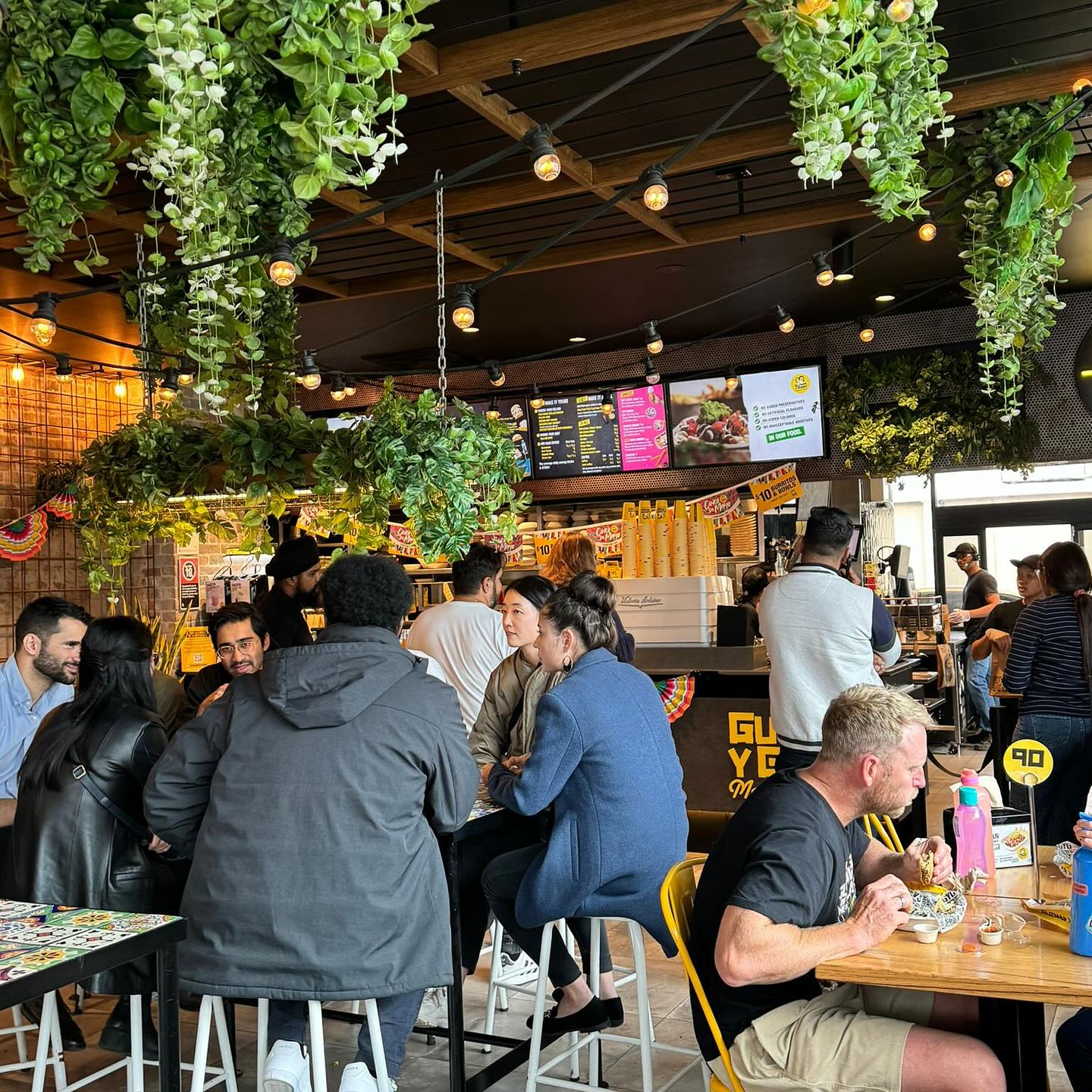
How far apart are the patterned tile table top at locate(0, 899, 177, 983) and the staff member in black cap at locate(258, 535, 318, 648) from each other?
2.55m

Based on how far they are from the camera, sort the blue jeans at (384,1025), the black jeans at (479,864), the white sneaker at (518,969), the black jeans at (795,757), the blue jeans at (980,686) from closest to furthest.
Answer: the blue jeans at (384,1025)
the black jeans at (479,864)
the white sneaker at (518,969)
the black jeans at (795,757)
the blue jeans at (980,686)

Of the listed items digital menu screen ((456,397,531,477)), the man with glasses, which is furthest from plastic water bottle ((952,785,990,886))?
digital menu screen ((456,397,531,477))

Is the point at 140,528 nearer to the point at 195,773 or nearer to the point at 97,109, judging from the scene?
the point at 195,773

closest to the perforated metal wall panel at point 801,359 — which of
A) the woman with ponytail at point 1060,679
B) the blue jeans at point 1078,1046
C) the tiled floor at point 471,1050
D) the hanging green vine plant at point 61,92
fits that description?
the woman with ponytail at point 1060,679

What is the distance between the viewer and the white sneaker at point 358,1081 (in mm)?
2795

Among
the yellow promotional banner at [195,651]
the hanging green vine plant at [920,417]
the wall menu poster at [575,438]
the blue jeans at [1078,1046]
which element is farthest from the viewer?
the wall menu poster at [575,438]

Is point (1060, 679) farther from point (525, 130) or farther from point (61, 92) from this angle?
point (61, 92)

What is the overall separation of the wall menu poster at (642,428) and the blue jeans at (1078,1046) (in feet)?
24.1

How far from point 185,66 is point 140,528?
3999 mm

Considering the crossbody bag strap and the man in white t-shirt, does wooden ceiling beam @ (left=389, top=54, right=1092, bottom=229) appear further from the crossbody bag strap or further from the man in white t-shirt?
the crossbody bag strap

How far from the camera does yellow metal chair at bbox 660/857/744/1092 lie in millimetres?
2352

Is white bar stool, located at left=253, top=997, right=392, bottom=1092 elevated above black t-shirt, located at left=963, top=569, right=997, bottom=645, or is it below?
below

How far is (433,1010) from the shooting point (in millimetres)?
3996

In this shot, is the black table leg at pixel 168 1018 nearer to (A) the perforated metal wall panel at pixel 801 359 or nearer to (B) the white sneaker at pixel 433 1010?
(B) the white sneaker at pixel 433 1010
